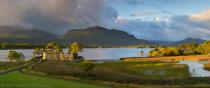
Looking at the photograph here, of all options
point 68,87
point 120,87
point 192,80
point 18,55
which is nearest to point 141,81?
point 192,80

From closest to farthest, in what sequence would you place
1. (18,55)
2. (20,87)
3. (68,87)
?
(20,87) → (68,87) → (18,55)

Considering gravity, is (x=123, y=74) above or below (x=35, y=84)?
below

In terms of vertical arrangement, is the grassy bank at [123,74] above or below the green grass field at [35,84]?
below

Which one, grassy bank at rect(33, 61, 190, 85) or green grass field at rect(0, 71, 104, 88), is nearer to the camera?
green grass field at rect(0, 71, 104, 88)

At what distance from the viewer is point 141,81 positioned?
76.7 m

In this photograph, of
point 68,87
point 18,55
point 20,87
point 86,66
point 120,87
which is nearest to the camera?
point 20,87

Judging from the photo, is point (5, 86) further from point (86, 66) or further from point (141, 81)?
point (86, 66)

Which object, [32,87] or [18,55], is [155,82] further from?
[18,55]

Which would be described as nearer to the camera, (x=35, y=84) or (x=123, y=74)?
(x=35, y=84)

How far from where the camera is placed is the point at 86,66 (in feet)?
311

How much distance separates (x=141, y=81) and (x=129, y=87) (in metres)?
15.7

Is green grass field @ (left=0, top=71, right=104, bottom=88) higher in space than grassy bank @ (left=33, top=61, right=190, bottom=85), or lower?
higher

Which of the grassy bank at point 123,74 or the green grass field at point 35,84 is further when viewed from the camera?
the grassy bank at point 123,74

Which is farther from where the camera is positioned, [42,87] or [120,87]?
[120,87]
